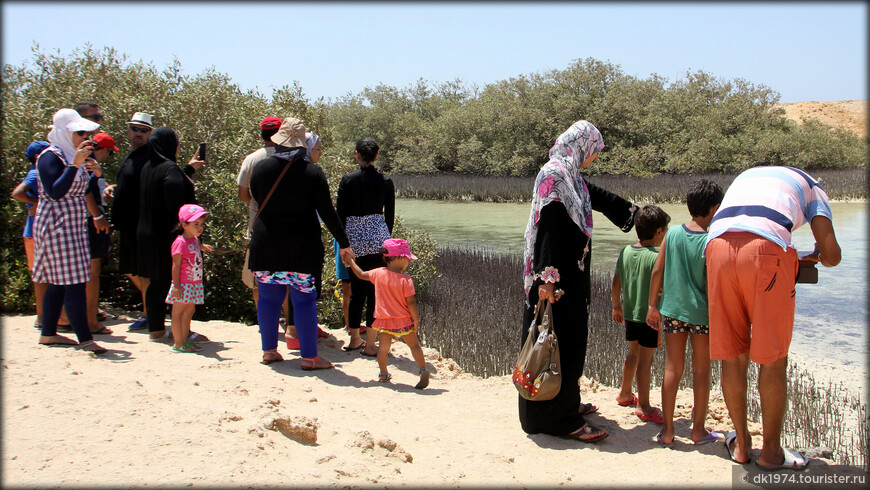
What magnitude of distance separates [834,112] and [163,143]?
61.9 m

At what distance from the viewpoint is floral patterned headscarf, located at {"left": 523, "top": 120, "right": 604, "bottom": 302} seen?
3.84m

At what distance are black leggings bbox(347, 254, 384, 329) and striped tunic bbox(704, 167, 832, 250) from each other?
2.64 m

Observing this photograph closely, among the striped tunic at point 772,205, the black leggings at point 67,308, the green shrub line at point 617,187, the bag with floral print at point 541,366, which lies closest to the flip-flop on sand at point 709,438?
the bag with floral print at point 541,366

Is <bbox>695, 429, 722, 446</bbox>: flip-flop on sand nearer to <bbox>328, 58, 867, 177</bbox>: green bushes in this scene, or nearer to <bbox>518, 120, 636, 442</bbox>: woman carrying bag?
<bbox>518, 120, 636, 442</bbox>: woman carrying bag

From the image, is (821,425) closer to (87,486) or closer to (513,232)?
(87,486)

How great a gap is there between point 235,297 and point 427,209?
615 inches

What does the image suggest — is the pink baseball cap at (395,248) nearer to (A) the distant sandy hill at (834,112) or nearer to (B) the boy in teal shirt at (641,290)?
(B) the boy in teal shirt at (641,290)

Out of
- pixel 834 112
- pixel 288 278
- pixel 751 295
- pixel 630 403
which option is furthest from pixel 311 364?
pixel 834 112

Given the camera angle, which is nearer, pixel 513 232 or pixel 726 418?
pixel 726 418

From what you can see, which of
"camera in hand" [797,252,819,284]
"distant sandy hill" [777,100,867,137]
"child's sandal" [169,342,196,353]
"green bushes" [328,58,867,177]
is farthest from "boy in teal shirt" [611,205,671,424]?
"distant sandy hill" [777,100,867,137]

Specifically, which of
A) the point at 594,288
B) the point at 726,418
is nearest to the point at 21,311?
the point at 726,418

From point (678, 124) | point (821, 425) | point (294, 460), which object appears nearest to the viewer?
point (294, 460)

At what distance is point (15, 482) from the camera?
264cm

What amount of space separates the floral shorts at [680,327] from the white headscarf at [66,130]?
4.04m
